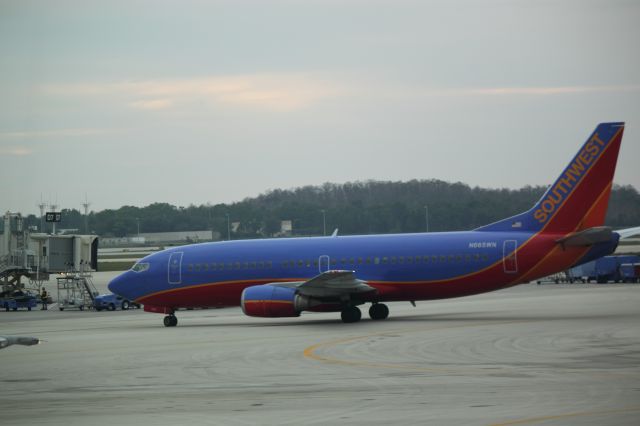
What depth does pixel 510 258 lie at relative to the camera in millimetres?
32688

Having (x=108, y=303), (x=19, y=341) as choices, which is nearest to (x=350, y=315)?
(x=19, y=341)

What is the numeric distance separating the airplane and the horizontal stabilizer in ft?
0.11

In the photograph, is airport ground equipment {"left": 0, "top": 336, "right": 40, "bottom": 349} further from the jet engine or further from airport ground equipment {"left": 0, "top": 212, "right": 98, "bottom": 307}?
airport ground equipment {"left": 0, "top": 212, "right": 98, "bottom": 307}

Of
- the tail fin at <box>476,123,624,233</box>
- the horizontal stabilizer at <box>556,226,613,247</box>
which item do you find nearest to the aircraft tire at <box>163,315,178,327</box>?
the tail fin at <box>476,123,624,233</box>

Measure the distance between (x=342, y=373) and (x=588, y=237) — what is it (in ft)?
49.6

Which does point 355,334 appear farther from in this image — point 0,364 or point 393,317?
point 0,364

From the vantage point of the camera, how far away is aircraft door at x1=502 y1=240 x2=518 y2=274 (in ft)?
107

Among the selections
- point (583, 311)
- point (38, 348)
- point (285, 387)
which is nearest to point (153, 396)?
point (285, 387)

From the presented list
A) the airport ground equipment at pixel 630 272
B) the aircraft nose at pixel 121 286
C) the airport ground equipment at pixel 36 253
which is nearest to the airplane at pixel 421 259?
the aircraft nose at pixel 121 286

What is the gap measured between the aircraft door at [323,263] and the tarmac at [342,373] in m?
2.06

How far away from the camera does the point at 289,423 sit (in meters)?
13.9

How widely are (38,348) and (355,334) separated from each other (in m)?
9.52

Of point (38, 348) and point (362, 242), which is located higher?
point (362, 242)

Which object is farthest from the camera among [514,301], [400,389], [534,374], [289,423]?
[514,301]
